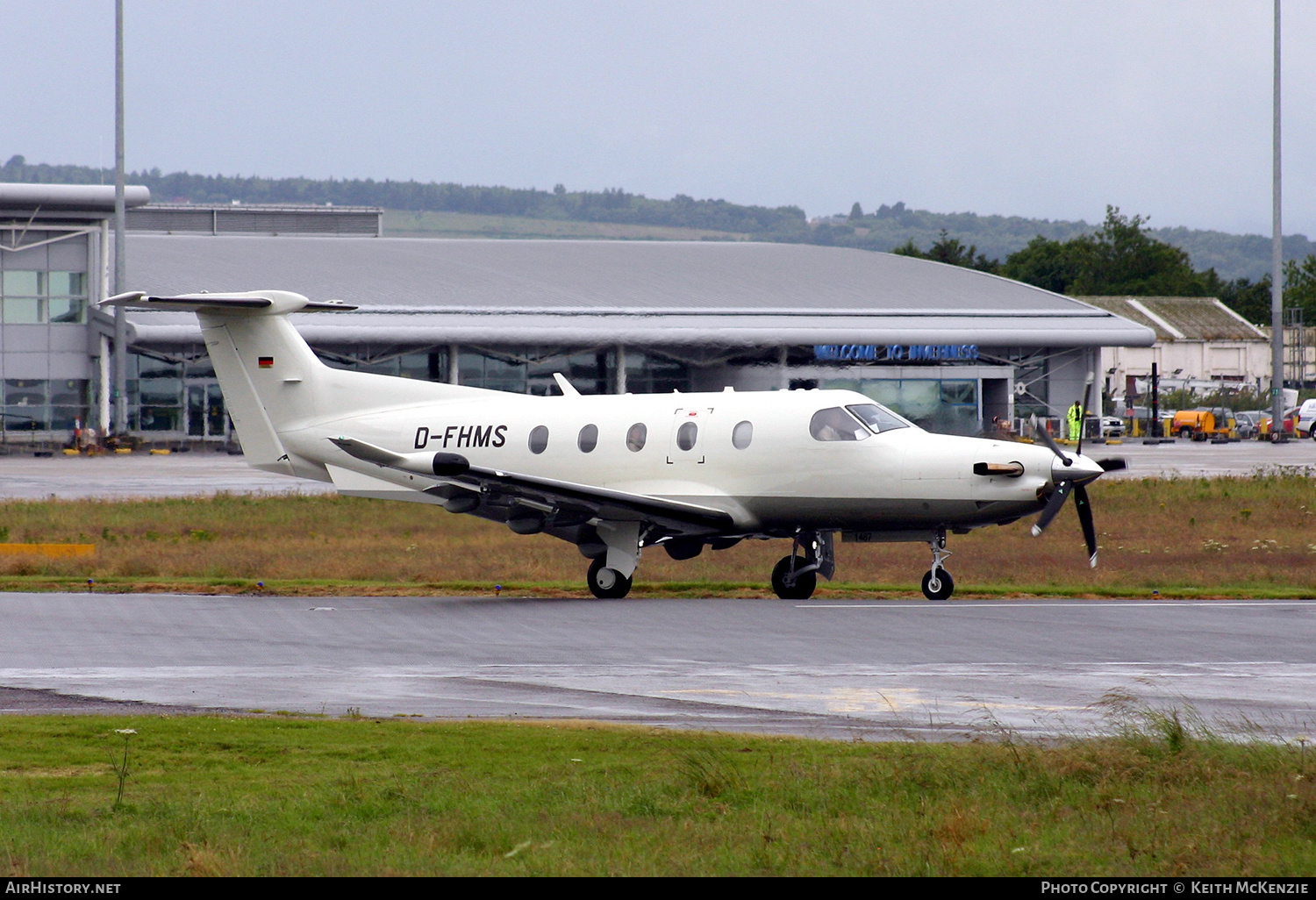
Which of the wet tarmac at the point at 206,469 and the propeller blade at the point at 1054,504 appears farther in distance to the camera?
the wet tarmac at the point at 206,469

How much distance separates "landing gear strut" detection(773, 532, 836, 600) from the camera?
21750 mm

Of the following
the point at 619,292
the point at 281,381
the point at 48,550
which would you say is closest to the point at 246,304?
the point at 281,381

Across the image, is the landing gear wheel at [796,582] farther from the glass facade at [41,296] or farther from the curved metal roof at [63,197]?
the glass facade at [41,296]

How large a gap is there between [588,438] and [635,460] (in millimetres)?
845

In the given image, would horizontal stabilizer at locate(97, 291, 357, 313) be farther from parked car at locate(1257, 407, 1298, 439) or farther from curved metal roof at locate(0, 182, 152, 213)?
parked car at locate(1257, 407, 1298, 439)

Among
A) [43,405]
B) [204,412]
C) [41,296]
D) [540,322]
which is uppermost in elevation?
[41,296]

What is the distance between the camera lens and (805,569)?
71.2 feet

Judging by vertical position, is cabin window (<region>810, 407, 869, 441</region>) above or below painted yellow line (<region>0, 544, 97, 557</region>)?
above

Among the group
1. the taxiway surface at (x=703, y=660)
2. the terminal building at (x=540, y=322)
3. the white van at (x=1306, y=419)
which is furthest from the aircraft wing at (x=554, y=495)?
the white van at (x=1306, y=419)

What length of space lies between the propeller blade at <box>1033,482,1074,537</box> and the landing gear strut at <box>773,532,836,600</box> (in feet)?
10.2

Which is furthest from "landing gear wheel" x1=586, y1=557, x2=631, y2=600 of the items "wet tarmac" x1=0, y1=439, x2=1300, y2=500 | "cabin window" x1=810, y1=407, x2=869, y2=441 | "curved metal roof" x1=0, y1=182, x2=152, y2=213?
"curved metal roof" x1=0, y1=182, x2=152, y2=213

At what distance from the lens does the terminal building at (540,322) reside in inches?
2650

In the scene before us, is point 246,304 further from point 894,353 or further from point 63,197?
point 894,353

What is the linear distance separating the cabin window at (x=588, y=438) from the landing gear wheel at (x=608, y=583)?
1817 mm
